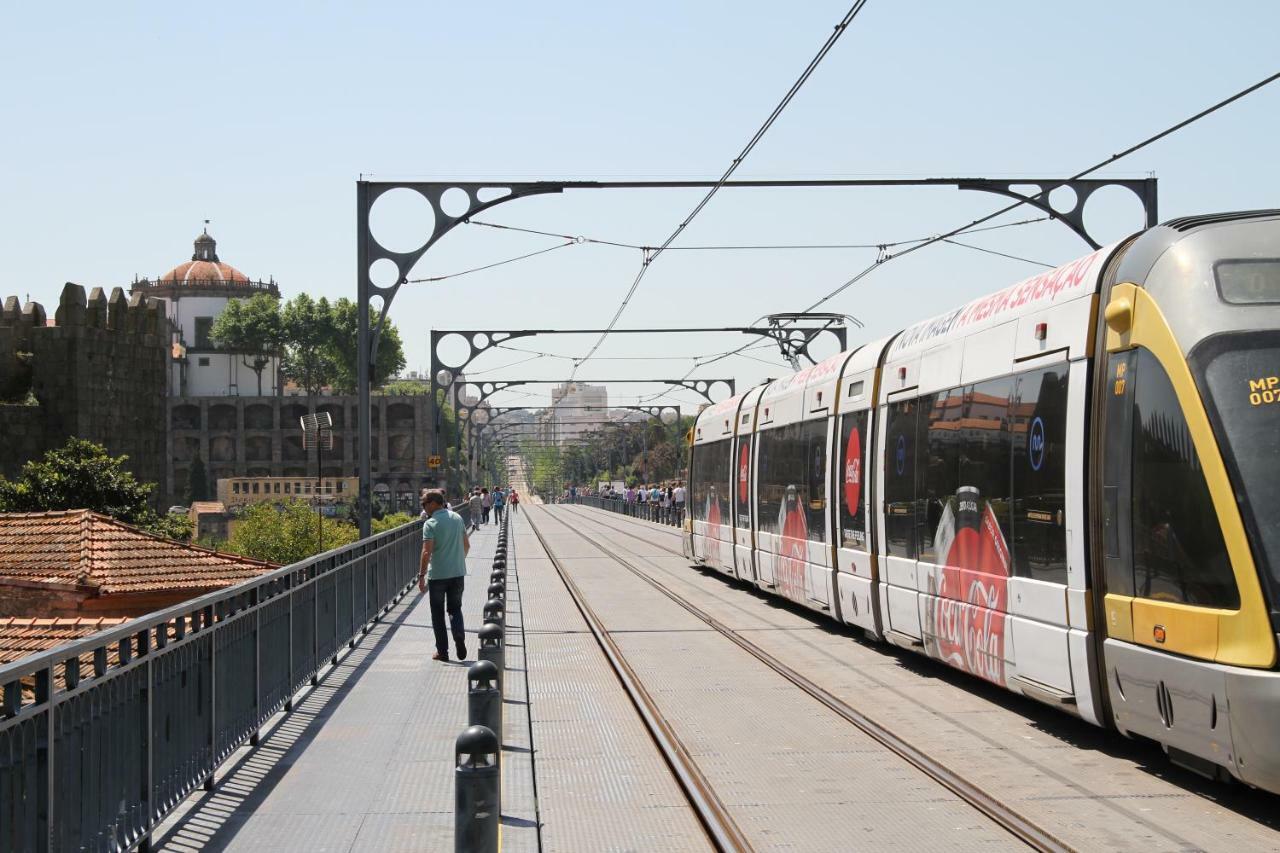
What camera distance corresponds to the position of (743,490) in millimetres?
24703

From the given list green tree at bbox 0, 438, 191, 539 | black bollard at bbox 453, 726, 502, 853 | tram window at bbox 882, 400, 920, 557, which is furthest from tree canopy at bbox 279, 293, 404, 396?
black bollard at bbox 453, 726, 502, 853

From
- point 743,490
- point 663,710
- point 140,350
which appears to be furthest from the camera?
point 140,350

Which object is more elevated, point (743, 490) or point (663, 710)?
point (743, 490)

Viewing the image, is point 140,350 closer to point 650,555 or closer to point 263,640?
point 650,555

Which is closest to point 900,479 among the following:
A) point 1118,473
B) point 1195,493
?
point 1118,473

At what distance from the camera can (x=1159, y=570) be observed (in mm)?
8398

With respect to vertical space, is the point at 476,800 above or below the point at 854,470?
below

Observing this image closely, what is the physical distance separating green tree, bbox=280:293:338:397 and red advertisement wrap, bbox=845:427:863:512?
454 ft

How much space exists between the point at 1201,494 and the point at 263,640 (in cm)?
611

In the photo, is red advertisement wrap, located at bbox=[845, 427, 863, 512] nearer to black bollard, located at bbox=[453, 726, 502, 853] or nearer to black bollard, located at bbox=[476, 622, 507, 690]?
black bollard, located at bbox=[476, 622, 507, 690]

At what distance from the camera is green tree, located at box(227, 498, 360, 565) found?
32.6m

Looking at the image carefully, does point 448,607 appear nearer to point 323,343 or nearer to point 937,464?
point 937,464

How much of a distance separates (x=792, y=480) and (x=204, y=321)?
487 feet

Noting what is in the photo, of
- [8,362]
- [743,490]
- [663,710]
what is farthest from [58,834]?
[8,362]
